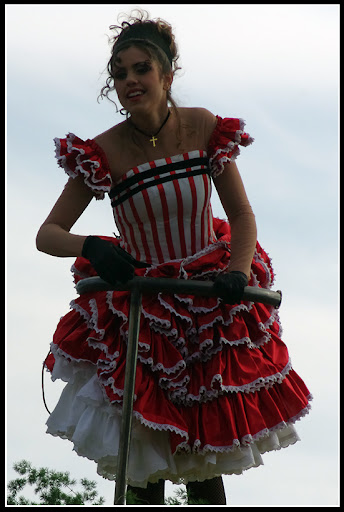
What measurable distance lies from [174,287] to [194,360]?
0.64 m

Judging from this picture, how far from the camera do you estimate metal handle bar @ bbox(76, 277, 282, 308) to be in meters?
2.64

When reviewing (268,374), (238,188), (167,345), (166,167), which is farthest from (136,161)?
(268,374)

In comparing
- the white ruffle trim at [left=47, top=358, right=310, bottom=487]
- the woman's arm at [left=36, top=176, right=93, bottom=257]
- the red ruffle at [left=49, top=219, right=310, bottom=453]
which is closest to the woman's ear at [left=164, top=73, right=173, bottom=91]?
the woman's arm at [left=36, top=176, right=93, bottom=257]

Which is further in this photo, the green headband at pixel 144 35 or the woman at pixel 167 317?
the green headband at pixel 144 35

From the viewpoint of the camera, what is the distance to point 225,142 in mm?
3307

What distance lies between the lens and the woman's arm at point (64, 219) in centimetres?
311

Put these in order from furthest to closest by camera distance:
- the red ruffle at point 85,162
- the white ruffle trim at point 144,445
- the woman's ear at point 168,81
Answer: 1. the woman's ear at point 168,81
2. the red ruffle at point 85,162
3. the white ruffle trim at point 144,445

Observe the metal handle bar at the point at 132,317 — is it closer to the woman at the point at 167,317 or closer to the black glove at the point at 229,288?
the black glove at the point at 229,288

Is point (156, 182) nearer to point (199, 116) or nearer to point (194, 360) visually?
point (199, 116)

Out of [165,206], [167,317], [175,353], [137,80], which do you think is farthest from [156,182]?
[175,353]

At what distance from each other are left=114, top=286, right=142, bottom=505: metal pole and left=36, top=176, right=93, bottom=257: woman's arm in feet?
1.64

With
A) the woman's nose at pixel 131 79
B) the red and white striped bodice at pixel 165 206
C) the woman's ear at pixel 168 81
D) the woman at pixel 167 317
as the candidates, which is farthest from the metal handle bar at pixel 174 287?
the woman's ear at pixel 168 81

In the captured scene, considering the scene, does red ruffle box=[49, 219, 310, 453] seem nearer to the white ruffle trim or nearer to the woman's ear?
the white ruffle trim

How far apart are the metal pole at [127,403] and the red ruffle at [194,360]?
0.41 m
